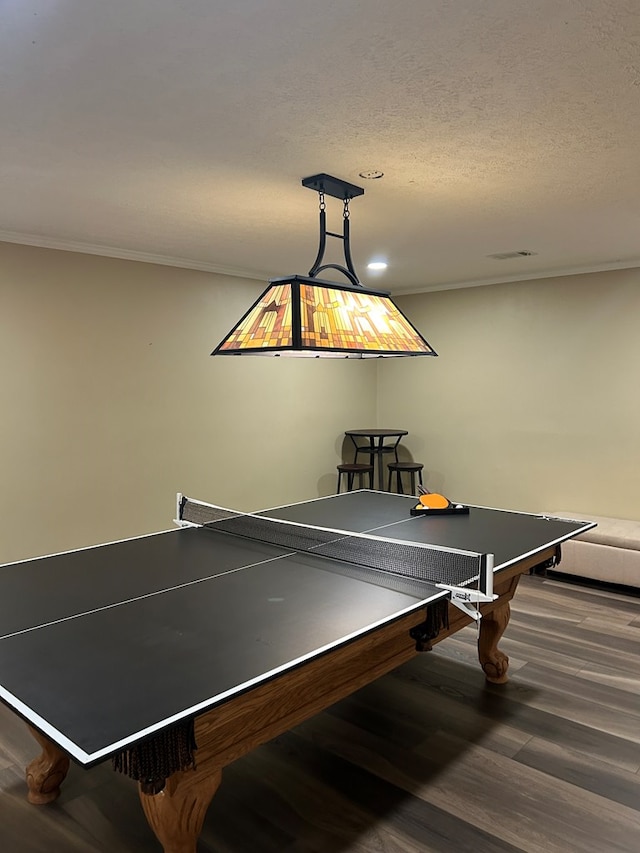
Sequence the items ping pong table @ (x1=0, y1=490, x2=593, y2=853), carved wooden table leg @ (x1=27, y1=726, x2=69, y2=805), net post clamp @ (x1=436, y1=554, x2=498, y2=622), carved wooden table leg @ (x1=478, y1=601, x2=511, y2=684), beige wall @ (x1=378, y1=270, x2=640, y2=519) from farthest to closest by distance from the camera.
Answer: beige wall @ (x1=378, y1=270, x2=640, y2=519) < carved wooden table leg @ (x1=478, y1=601, x2=511, y2=684) < carved wooden table leg @ (x1=27, y1=726, x2=69, y2=805) < net post clamp @ (x1=436, y1=554, x2=498, y2=622) < ping pong table @ (x1=0, y1=490, x2=593, y2=853)

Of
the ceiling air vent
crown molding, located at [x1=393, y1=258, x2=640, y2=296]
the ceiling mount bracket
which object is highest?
the ceiling air vent

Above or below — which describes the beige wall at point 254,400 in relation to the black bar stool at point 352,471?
above

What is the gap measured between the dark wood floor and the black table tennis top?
0.80 metres

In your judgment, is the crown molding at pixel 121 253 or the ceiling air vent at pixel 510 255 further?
the ceiling air vent at pixel 510 255

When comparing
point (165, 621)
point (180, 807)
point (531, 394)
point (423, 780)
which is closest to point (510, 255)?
point (531, 394)

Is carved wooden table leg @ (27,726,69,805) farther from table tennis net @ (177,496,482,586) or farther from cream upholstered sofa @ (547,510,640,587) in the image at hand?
cream upholstered sofa @ (547,510,640,587)

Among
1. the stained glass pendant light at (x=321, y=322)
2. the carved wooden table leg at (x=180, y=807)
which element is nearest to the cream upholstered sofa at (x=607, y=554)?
the stained glass pendant light at (x=321, y=322)

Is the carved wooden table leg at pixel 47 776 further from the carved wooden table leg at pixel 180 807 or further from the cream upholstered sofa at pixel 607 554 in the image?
the cream upholstered sofa at pixel 607 554

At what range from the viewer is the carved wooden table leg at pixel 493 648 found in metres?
3.13

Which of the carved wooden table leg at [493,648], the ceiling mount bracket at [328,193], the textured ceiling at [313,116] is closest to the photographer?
the textured ceiling at [313,116]

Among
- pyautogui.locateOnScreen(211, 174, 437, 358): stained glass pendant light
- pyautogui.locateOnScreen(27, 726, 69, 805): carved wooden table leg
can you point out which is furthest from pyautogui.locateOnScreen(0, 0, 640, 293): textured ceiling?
pyautogui.locateOnScreen(27, 726, 69, 805): carved wooden table leg

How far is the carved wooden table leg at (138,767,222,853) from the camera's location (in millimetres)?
1607

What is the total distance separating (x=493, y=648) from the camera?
3.13 metres

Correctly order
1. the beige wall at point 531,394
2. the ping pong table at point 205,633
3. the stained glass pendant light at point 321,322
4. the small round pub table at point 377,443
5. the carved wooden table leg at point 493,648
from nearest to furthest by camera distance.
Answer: the ping pong table at point 205,633 < the stained glass pendant light at point 321,322 < the carved wooden table leg at point 493,648 < the beige wall at point 531,394 < the small round pub table at point 377,443
